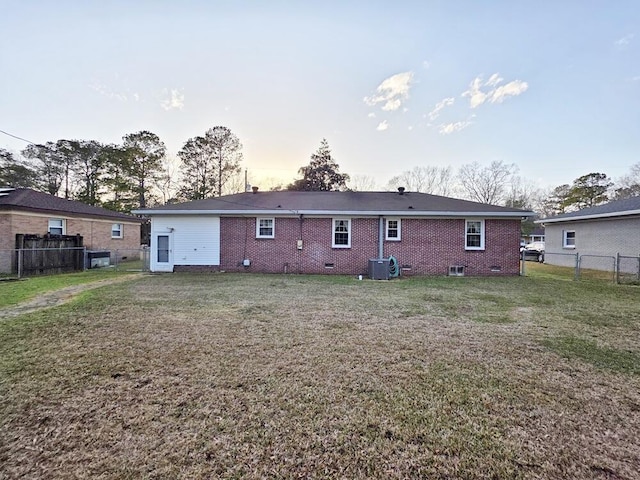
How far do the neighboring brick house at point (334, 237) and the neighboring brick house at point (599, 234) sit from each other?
3.09 m

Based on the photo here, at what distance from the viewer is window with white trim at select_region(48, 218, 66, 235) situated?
1495cm

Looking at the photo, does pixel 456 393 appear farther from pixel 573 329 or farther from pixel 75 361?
pixel 75 361

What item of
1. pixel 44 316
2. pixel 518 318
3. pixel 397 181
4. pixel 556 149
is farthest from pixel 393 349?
pixel 397 181

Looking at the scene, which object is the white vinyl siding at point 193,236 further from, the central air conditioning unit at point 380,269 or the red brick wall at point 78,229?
the central air conditioning unit at point 380,269

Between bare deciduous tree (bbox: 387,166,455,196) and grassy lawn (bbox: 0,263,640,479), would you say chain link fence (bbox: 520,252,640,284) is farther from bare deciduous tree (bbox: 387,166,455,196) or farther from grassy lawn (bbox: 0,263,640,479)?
bare deciduous tree (bbox: 387,166,455,196)

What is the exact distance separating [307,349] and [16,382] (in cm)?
332

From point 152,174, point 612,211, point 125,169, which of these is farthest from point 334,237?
point 125,169

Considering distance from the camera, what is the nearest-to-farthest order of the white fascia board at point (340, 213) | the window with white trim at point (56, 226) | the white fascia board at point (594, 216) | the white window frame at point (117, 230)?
the white fascia board at point (340, 213), the white fascia board at point (594, 216), the window with white trim at point (56, 226), the white window frame at point (117, 230)

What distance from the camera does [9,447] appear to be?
7.38ft

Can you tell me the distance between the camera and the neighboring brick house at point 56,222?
42.4ft

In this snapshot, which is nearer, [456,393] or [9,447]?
[9,447]

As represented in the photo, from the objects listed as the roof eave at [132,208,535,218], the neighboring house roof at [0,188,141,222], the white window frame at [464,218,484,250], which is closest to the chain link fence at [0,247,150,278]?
the neighboring house roof at [0,188,141,222]

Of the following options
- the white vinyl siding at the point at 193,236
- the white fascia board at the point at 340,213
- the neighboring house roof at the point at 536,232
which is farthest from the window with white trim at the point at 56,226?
the neighboring house roof at the point at 536,232

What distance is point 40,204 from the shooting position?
1432 centimetres
